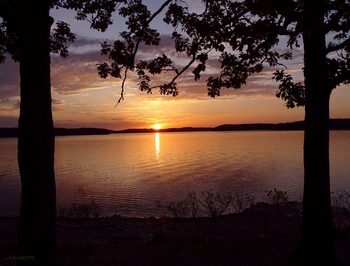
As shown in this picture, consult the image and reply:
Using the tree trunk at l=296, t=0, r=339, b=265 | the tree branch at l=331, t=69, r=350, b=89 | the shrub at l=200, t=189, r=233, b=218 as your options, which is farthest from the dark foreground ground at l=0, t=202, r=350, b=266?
the tree branch at l=331, t=69, r=350, b=89

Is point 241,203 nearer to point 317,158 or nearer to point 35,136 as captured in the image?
point 317,158

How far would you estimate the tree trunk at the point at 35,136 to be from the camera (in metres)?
5.73

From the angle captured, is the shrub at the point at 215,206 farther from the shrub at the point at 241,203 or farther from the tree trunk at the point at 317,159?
the tree trunk at the point at 317,159

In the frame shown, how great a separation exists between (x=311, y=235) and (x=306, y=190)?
3.49 feet

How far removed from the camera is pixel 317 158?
289 inches

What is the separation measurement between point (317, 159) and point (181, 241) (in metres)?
5.03

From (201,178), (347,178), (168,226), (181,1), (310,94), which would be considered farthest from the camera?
Answer: (201,178)

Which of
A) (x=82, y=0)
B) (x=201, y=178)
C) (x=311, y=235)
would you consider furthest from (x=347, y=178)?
(x=82, y=0)

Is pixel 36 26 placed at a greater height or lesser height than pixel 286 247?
greater

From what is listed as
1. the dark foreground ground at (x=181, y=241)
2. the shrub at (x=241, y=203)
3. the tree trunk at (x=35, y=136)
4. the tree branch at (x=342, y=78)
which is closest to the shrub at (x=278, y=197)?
the dark foreground ground at (x=181, y=241)

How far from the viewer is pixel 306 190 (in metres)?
7.61

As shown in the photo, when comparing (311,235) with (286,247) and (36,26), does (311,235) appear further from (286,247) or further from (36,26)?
(36,26)

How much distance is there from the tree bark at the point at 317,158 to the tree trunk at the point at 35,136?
17.6 feet

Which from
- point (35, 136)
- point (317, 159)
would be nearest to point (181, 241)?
point (317, 159)
